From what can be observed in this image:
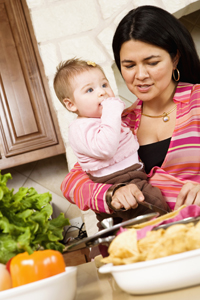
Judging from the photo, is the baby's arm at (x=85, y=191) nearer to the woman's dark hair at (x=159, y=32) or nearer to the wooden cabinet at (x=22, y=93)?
the woman's dark hair at (x=159, y=32)

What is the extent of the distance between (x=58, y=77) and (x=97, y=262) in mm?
735

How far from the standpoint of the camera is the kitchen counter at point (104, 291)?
0.43 meters

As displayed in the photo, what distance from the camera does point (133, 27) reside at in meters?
1.22

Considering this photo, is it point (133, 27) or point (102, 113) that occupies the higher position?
point (133, 27)

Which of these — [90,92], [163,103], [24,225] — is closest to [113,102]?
[90,92]

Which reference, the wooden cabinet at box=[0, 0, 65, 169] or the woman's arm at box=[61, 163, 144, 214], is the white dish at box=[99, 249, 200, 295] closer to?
the woman's arm at box=[61, 163, 144, 214]

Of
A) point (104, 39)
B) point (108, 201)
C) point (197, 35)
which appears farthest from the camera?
point (197, 35)

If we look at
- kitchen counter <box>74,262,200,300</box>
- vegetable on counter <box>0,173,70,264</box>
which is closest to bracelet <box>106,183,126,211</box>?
kitchen counter <box>74,262,200,300</box>

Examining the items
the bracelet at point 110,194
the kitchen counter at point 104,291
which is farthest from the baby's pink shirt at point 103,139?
the kitchen counter at point 104,291

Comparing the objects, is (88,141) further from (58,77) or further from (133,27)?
(133,27)

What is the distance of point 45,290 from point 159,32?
3.27 ft

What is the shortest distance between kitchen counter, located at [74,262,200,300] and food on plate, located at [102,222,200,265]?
0.05 m

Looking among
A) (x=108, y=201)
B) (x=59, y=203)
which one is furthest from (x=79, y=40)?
(x=108, y=201)

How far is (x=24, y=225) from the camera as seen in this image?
55 cm
